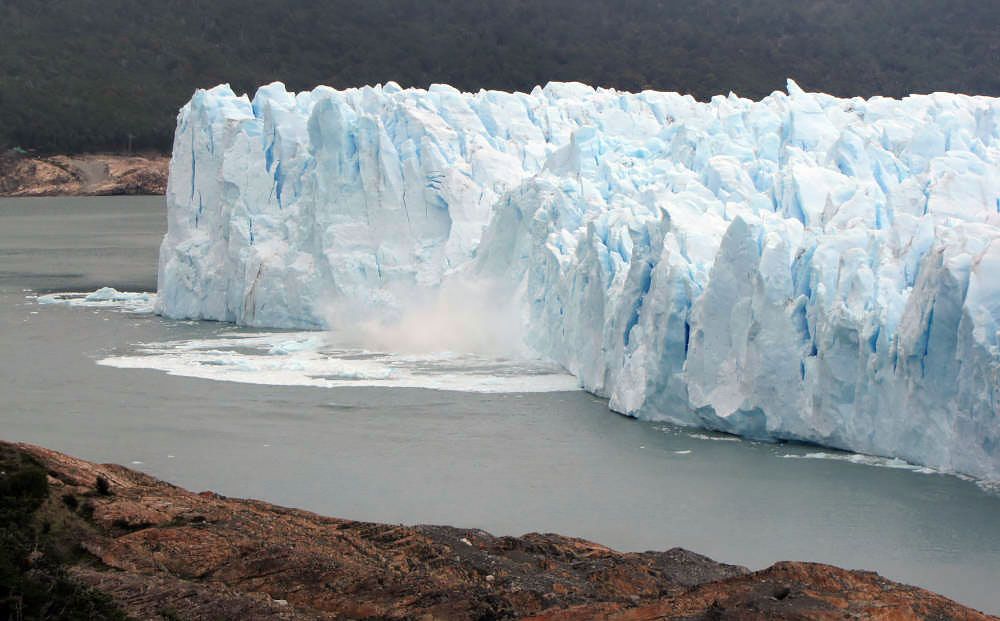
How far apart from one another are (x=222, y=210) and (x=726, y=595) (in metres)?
14.6

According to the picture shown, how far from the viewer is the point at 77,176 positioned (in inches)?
2028

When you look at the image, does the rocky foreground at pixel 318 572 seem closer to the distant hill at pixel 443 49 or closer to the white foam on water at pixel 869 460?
the white foam on water at pixel 869 460

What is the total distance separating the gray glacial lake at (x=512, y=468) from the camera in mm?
10469

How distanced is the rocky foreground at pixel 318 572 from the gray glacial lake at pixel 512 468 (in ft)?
6.46

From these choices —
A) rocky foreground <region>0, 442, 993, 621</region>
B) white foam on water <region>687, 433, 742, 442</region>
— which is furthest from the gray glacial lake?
rocky foreground <region>0, 442, 993, 621</region>

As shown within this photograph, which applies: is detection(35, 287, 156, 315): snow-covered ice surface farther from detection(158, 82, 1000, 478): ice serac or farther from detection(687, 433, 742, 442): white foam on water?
detection(687, 433, 742, 442): white foam on water

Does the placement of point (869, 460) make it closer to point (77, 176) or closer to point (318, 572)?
point (318, 572)

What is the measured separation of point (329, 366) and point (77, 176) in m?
37.5

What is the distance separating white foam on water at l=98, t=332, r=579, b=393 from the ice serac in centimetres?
54

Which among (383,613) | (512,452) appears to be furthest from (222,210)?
(383,613)

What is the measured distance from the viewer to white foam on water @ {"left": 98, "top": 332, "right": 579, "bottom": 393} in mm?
15820

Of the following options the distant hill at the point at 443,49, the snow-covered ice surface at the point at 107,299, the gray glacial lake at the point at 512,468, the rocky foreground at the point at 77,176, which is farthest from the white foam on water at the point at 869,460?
the rocky foreground at the point at 77,176

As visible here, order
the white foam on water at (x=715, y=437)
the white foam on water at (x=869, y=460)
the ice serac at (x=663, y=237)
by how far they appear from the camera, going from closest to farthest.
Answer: the white foam on water at (x=869, y=460) < the ice serac at (x=663, y=237) < the white foam on water at (x=715, y=437)

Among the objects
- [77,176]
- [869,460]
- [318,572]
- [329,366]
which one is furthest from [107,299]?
[77,176]
